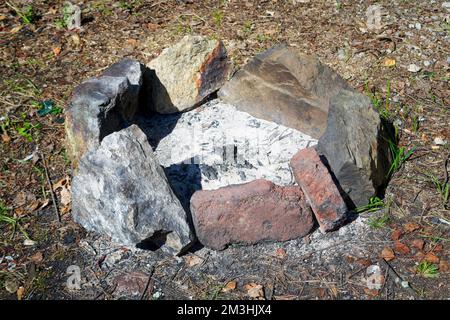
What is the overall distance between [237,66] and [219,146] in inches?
43.7

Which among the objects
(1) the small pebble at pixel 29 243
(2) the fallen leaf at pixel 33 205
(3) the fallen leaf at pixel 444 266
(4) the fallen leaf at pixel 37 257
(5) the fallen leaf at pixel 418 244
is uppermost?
(2) the fallen leaf at pixel 33 205

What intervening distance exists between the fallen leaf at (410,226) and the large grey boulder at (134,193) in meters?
1.30

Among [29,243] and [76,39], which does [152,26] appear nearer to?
[76,39]

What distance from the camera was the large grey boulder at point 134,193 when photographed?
328 cm

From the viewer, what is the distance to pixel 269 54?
13.4ft

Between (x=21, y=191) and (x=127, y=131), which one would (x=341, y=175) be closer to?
(x=127, y=131)

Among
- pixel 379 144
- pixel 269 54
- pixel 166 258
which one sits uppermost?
pixel 269 54

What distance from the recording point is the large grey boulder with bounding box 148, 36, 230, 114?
4234 millimetres

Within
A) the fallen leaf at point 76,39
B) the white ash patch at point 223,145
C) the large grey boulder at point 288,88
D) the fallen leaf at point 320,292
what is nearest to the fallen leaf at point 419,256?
the fallen leaf at point 320,292

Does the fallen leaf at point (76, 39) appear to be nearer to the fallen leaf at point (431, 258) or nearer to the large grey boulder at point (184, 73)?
the large grey boulder at point (184, 73)

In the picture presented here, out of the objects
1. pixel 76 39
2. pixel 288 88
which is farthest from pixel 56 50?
pixel 288 88

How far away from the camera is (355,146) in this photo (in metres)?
3.48

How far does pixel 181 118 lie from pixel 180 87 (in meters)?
0.23

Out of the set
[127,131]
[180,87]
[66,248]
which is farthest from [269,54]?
[66,248]
